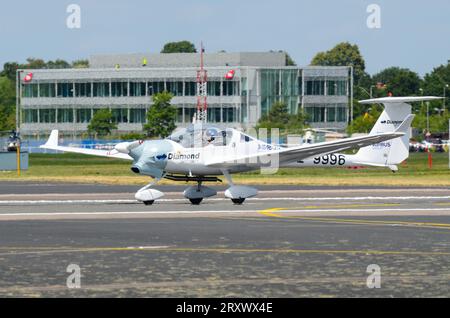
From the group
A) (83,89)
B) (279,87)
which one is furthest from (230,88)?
(83,89)

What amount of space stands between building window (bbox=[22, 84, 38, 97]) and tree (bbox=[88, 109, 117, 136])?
46.2 feet

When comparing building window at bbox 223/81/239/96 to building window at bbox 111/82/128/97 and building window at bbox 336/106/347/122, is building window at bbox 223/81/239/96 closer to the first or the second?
building window at bbox 111/82/128/97

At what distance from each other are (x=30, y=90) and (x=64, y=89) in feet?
19.0

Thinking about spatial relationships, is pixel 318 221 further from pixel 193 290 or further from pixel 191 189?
pixel 193 290

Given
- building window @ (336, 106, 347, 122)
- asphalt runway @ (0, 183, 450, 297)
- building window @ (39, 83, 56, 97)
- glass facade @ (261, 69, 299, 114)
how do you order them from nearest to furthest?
1. asphalt runway @ (0, 183, 450, 297)
2. glass facade @ (261, 69, 299, 114)
3. building window @ (39, 83, 56, 97)
4. building window @ (336, 106, 347, 122)

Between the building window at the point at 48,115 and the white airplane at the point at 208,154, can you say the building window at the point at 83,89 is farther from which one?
the white airplane at the point at 208,154

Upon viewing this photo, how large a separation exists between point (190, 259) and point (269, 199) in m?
16.4

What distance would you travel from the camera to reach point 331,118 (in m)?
140

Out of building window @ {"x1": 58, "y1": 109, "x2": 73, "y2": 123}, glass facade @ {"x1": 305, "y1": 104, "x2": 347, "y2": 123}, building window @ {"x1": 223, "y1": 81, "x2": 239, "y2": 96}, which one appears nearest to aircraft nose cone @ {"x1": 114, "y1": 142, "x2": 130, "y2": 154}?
building window @ {"x1": 223, "y1": 81, "x2": 239, "y2": 96}

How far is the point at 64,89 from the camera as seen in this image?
138 metres

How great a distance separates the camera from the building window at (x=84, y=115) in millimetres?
136875

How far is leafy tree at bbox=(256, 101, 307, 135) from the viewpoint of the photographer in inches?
4820

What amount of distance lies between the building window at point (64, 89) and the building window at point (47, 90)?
78cm

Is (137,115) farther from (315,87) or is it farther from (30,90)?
(315,87)
